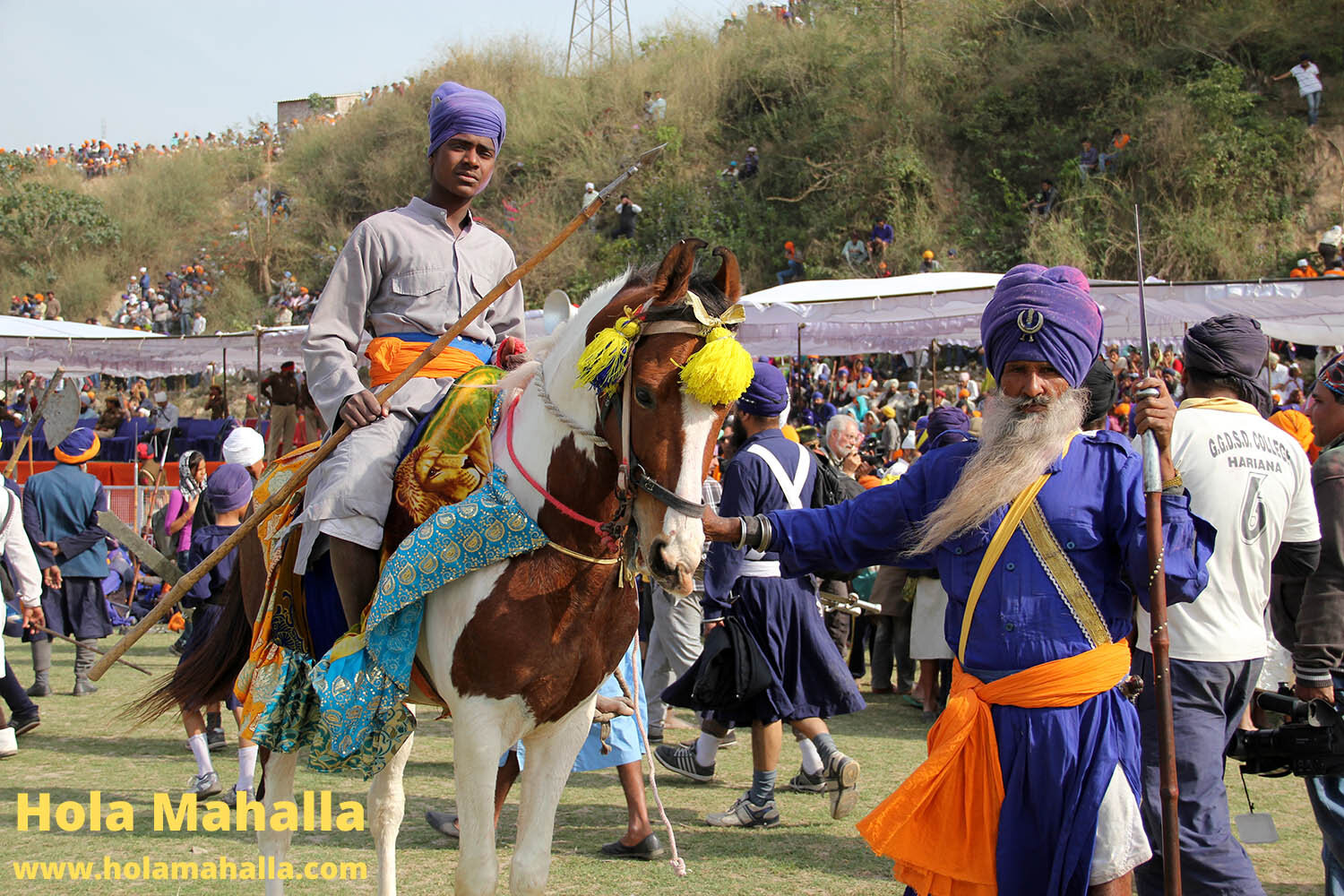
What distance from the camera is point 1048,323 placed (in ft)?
10.2

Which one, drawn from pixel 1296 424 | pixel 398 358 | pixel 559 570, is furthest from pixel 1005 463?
pixel 1296 424

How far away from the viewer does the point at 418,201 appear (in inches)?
Answer: 183

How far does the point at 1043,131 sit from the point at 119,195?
3808cm

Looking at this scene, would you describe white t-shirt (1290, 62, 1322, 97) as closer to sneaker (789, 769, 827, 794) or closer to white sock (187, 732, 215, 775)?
sneaker (789, 769, 827, 794)

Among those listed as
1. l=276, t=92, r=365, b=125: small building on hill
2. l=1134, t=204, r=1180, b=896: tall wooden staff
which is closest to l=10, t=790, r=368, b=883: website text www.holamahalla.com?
l=1134, t=204, r=1180, b=896: tall wooden staff

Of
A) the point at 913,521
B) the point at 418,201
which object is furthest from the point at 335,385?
the point at 913,521

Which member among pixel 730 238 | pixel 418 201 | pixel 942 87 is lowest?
pixel 418 201

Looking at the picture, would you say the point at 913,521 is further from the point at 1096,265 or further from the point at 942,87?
the point at 942,87

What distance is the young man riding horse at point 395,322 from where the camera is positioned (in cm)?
411

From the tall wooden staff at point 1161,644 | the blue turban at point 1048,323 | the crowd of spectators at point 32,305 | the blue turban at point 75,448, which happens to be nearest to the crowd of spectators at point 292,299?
the crowd of spectators at point 32,305

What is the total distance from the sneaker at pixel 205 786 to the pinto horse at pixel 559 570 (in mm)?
3742

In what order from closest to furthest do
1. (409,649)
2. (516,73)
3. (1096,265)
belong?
(409,649) < (1096,265) < (516,73)

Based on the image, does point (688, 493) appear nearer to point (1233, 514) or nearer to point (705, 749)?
point (1233, 514)

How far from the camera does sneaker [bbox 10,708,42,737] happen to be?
28.4 feet
